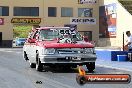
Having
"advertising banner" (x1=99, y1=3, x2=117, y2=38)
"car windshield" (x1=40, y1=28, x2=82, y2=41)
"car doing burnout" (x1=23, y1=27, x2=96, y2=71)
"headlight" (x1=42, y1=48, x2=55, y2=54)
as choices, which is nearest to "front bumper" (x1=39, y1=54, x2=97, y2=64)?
"car doing burnout" (x1=23, y1=27, x2=96, y2=71)

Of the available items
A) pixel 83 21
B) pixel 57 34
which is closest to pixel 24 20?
pixel 83 21

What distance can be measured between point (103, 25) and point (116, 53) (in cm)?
4609

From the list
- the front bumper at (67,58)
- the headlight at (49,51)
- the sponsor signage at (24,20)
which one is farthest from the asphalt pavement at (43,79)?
the sponsor signage at (24,20)

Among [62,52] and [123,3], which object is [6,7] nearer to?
[123,3]

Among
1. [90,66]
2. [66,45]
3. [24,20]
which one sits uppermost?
[24,20]

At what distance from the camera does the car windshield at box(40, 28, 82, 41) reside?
50.8 feet

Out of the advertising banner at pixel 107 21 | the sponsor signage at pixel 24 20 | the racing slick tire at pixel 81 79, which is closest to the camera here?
the racing slick tire at pixel 81 79

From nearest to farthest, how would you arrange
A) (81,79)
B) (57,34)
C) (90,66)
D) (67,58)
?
(81,79) → (67,58) → (90,66) → (57,34)

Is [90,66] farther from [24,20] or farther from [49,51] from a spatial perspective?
[24,20]

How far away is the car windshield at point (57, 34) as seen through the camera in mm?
15492

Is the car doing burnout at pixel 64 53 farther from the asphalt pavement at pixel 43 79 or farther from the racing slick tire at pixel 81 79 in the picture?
the racing slick tire at pixel 81 79

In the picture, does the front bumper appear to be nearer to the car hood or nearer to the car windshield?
the car hood

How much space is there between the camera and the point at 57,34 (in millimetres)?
15648

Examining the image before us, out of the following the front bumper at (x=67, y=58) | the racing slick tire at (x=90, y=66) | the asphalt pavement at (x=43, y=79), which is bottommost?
the asphalt pavement at (x=43, y=79)
